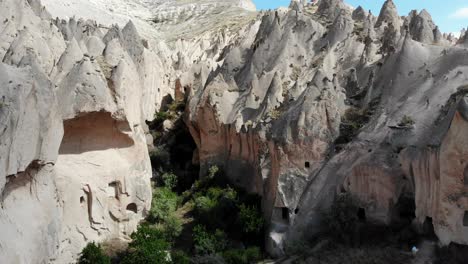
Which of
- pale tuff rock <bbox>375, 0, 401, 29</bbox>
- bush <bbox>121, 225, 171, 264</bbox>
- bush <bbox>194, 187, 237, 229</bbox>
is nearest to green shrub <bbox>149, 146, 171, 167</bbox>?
bush <bbox>194, 187, 237, 229</bbox>

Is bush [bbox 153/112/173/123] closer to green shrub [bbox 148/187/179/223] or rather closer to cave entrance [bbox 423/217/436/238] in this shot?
green shrub [bbox 148/187/179/223]

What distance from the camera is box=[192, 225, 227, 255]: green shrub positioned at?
19891 millimetres

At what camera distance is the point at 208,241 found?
2017 cm

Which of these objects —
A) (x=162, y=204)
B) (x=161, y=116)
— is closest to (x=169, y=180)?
(x=162, y=204)

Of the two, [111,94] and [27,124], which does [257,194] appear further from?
[27,124]

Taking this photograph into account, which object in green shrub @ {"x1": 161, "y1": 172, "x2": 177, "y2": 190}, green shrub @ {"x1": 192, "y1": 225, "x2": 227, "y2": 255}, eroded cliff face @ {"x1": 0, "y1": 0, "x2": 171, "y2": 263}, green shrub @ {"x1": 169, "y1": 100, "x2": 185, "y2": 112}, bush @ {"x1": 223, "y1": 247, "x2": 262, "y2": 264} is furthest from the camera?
green shrub @ {"x1": 169, "y1": 100, "x2": 185, "y2": 112}

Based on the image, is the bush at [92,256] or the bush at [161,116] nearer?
the bush at [92,256]

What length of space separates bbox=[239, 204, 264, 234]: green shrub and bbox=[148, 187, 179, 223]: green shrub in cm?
Answer: 367

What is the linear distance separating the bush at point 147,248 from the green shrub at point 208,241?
4.11ft

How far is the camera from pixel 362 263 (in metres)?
16.1

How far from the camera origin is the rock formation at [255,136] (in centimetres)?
1447

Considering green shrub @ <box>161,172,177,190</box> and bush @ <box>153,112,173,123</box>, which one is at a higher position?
bush @ <box>153,112,173,123</box>

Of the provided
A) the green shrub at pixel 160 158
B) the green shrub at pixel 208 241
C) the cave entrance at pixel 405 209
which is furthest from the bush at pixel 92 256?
the green shrub at pixel 160 158

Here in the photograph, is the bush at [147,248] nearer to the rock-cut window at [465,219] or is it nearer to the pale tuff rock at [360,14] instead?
the rock-cut window at [465,219]
